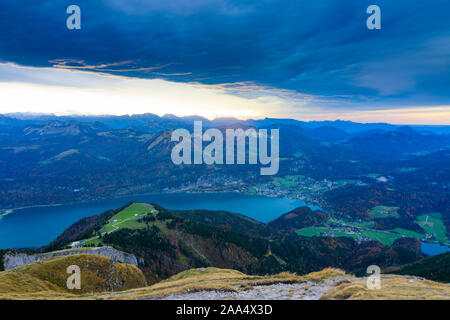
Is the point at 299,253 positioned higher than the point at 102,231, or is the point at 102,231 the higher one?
the point at 102,231

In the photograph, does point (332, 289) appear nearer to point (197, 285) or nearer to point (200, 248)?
point (197, 285)

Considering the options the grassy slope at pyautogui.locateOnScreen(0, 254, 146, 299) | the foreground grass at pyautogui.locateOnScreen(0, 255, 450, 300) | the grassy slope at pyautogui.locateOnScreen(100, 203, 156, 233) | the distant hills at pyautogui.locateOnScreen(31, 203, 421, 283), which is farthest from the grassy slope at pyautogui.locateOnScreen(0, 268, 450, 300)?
the grassy slope at pyautogui.locateOnScreen(100, 203, 156, 233)

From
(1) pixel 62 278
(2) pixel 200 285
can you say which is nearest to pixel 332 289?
(2) pixel 200 285

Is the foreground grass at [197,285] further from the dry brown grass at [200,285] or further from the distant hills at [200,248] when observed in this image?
the distant hills at [200,248]

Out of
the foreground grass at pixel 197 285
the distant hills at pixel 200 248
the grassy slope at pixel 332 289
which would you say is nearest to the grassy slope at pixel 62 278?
the foreground grass at pixel 197 285

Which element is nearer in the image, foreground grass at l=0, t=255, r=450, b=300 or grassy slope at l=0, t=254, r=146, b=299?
foreground grass at l=0, t=255, r=450, b=300

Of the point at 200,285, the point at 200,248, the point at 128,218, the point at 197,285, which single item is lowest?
the point at 200,248

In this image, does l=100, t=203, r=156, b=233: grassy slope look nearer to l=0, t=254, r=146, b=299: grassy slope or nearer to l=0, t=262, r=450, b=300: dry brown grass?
l=0, t=254, r=146, b=299: grassy slope

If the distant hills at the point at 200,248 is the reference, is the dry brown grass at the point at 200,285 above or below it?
above
